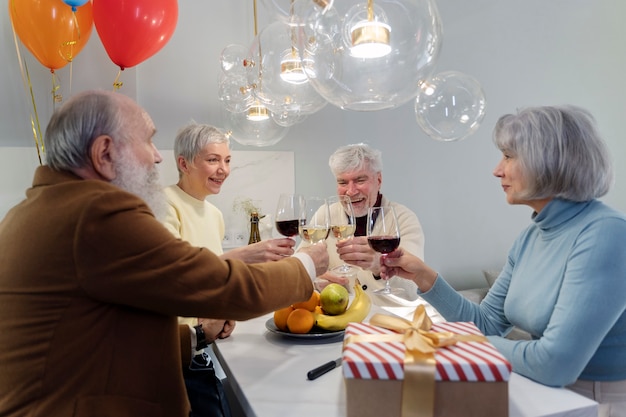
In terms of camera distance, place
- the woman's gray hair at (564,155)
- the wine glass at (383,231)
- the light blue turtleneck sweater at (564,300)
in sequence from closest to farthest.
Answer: the light blue turtleneck sweater at (564,300) < the woman's gray hair at (564,155) < the wine glass at (383,231)

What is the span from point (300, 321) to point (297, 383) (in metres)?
0.29

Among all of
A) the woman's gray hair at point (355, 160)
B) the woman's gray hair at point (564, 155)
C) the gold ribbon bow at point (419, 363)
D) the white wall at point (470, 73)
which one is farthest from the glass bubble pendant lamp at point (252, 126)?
the gold ribbon bow at point (419, 363)

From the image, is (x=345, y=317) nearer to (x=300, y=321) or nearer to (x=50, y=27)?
(x=300, y=321)

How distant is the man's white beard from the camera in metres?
1.10

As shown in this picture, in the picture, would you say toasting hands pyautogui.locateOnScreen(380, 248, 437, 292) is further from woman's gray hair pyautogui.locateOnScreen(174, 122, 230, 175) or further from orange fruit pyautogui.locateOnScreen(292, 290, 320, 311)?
Result: woman's gray hair pyautogui.locateOnScreen(174, 122, 230, 175)

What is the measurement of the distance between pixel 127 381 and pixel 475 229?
324 centimetres

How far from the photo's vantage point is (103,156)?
1.07 metres

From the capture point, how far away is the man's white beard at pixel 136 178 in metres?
1.10

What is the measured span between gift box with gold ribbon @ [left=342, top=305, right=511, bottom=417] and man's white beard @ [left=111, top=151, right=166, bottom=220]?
688 mm

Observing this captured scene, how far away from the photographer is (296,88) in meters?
1.77

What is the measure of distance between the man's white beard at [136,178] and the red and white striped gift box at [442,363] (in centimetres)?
68

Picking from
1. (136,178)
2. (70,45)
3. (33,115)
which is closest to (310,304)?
(136,178)

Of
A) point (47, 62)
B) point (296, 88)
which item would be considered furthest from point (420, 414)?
point (47, 62)

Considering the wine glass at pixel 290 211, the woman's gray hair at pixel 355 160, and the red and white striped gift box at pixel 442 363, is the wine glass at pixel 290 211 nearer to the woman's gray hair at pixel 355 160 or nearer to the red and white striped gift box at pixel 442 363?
the red and white striped gift box at pixel 442 363
